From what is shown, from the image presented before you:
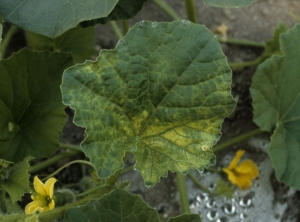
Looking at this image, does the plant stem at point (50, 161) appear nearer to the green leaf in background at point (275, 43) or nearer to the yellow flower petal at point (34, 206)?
the yellow flower petal at point (34, 206)

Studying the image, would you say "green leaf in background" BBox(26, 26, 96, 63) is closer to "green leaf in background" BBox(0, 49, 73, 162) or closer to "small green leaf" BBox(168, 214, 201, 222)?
"green leaf in background" BBox(0, 49, 73, 162)

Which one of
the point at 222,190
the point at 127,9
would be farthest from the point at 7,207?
the point at 222,190

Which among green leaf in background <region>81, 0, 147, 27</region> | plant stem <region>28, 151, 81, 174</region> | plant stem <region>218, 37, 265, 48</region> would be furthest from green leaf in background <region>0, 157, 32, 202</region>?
plant stem <region>218, 37, 265, 48</region>

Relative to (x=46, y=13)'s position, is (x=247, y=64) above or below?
below

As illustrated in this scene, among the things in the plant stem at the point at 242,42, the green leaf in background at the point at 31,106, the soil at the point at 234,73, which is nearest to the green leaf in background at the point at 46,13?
the green leaf in background at the point at 31,106

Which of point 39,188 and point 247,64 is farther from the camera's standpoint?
point 247,64

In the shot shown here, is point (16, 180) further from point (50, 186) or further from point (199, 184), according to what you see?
point (199, 184)
